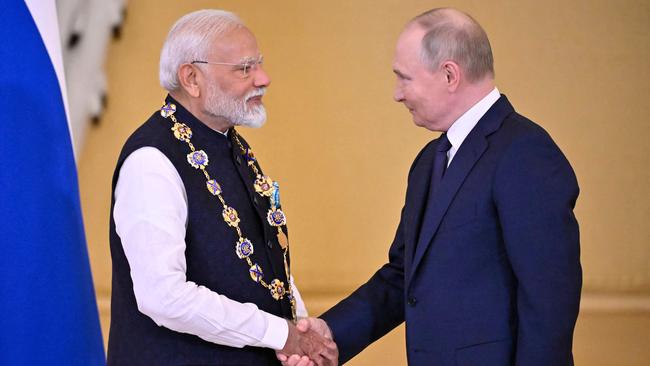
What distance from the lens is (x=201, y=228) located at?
222 cm

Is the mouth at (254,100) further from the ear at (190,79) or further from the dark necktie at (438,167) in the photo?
the dark necktie at (438,167)

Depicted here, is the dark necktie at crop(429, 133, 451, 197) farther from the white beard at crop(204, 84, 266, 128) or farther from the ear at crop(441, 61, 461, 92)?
the white beard at crop(204, 84, 266, 128)

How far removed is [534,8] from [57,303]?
274 cm

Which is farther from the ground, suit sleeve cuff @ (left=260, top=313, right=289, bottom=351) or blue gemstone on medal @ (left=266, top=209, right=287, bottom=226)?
blue gemstone on medal @ (left=266, top=209, right=287, bottom=226)

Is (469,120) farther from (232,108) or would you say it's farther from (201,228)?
(201,228)

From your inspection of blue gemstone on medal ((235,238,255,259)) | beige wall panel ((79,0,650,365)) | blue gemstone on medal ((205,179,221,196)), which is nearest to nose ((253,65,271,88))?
blue gemstone on medal ((205,179,221,196))

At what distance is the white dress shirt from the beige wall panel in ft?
6.77

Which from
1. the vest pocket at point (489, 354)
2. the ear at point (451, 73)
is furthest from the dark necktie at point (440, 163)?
the vest pocket at point (489, 354)

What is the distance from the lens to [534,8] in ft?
14.0

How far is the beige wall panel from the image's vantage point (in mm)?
4270

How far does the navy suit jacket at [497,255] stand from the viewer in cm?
200

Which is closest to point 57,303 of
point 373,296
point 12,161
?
point 12,161

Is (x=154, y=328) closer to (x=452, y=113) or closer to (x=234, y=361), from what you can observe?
(x=234, y=361)

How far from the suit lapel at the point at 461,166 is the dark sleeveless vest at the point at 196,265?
1.45 ft
